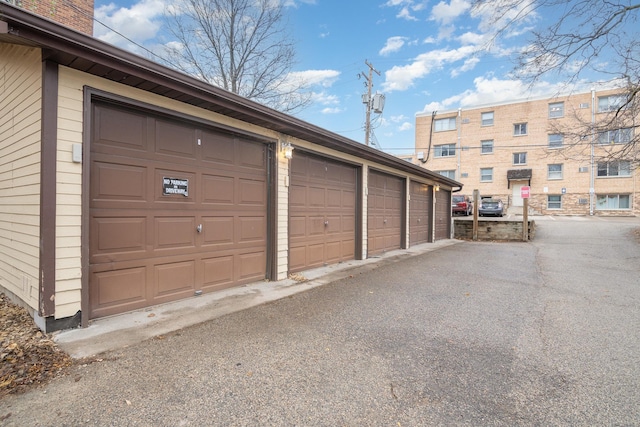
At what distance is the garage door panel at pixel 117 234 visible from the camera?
12.1ft

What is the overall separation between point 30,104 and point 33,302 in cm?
222

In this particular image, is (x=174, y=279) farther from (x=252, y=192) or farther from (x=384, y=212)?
(x=384, y=212)

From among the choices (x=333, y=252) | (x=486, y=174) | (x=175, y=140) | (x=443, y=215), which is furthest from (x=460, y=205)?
(x=175, y=140)

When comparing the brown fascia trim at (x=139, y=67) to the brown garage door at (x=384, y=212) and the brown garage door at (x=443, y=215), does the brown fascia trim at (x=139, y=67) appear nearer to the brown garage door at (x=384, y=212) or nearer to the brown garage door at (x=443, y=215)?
the brown garage door at (x=384, y=212)

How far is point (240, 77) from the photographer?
569 inches

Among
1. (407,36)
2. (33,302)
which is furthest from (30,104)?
(407,36)

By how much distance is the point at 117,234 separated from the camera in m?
3.88

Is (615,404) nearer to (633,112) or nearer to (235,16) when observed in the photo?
(633,112)

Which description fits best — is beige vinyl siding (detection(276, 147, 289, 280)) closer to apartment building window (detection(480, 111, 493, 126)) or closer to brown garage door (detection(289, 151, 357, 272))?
brown garage door (detection(289, 151, 357, 272))

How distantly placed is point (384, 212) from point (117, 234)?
7.44m

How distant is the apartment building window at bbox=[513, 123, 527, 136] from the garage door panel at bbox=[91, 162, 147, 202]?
2912cm

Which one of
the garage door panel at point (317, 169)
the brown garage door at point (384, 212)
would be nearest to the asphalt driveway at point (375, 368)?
the garage door panel at point (317, 169)

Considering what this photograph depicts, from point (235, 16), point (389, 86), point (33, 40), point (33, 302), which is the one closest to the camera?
point (33, 40)

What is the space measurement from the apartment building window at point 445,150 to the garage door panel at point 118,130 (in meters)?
28.3
